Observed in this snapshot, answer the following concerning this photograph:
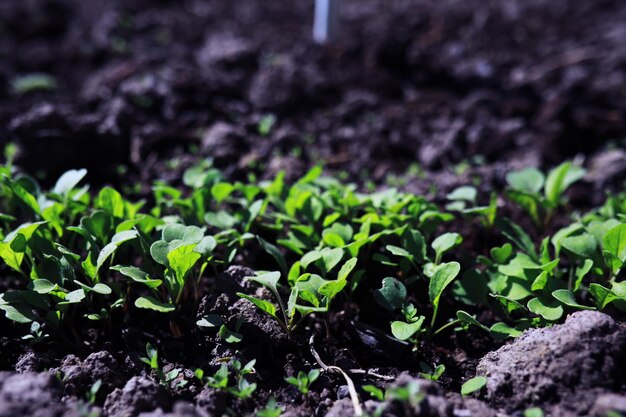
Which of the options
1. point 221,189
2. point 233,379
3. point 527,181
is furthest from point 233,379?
point 527,181

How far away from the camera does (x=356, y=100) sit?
3.77 meters

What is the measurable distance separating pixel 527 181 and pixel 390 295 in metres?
1.12

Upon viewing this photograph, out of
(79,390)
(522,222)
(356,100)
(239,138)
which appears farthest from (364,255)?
(356,100)

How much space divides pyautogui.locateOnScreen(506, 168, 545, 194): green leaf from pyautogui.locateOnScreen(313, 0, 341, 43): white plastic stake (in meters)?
2.32

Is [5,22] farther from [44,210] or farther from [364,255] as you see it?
[364,255]

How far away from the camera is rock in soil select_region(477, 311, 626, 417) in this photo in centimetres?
162

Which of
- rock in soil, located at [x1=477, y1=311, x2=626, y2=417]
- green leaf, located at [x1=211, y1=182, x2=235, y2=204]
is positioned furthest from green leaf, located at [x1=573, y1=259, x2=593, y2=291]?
green leaf, located at [x1=211, y1=182, x2=235, y2=204]

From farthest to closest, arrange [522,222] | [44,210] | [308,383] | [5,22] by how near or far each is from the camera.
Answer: [5,22] → [522,222] → [44,210] → [308,383]

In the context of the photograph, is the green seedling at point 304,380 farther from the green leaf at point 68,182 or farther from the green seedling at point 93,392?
the green leaf at point 68,182

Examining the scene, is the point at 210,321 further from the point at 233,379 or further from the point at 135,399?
the point at 135,399

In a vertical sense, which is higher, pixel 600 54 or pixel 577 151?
pixel 600 54

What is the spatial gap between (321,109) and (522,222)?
1.61 m

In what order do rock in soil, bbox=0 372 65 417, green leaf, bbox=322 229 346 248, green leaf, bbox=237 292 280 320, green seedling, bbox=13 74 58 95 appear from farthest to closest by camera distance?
green seedling, bbox=13 74 58 95 → green leaf, bbox=322 229 346 248 → green leaf, bbox=237 292 280 320 → rock in soil, bbox=0 372 65 417

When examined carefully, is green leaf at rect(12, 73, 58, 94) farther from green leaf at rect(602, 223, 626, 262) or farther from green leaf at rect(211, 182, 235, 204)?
green leaf at rect(602, 223, 626, 262)
